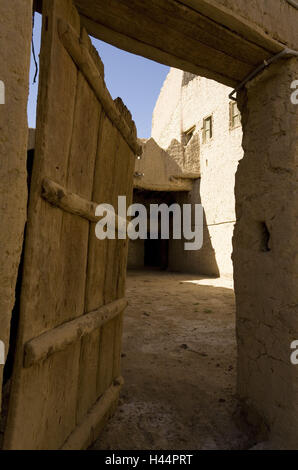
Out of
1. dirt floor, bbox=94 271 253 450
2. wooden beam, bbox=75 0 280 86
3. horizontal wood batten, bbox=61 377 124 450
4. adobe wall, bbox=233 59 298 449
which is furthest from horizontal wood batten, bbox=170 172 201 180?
horizontal wood batten, bbox=61 377 124 450

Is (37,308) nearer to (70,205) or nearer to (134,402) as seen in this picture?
(70,205)

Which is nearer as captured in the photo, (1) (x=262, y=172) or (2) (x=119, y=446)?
(2) (x=119, y=446)

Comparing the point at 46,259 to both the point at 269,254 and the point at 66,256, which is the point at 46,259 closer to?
the point at 66,256

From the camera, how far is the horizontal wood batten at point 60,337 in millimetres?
1284

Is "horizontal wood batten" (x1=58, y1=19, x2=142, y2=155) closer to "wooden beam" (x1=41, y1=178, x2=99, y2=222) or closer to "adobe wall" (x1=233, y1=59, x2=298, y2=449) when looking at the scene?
"wooden beam" (x1=41, y1=178, x2=99, y2=222)

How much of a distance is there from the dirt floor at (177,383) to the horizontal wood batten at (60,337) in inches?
35.4

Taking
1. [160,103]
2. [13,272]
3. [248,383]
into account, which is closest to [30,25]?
[13,272]

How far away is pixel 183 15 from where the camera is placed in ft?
5.81

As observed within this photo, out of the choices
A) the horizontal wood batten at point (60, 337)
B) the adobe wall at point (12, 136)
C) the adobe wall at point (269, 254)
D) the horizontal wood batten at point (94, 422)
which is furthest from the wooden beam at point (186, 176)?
the adobe wall at point (12, 136)

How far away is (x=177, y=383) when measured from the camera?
2996 millimetres

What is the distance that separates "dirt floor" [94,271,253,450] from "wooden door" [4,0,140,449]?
361mm

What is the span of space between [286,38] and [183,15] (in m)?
0.87

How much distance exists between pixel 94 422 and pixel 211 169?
1147 cm

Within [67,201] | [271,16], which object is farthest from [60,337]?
[271,16]
